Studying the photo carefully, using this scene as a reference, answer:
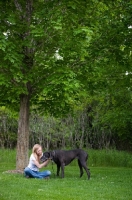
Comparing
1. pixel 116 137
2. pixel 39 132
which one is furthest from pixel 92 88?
pixel 116 137

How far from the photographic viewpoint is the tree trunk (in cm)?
1232

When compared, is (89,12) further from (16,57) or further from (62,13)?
(16,57)

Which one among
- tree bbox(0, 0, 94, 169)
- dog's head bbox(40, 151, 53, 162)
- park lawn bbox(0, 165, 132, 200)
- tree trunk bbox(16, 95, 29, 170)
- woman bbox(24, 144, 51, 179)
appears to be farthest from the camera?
tree trunk bbox(16, 95, 29, 170)

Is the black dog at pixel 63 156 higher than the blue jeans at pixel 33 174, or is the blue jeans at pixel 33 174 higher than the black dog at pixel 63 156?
the black dog at pixel 63 156

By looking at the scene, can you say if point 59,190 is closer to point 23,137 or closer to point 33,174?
point 33,174

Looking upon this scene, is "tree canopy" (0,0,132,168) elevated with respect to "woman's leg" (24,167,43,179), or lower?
elevated

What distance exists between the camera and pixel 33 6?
1244 cm

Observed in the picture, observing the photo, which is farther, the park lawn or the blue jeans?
the blue jeans

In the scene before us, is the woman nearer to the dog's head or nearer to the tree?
the dog's head

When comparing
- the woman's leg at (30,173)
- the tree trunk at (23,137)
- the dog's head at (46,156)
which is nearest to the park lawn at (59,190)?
the woman's leg at (30,173)

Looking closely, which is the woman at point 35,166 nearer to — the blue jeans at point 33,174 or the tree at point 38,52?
the blue jeans at point 33,174

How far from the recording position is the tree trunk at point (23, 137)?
40.4ft

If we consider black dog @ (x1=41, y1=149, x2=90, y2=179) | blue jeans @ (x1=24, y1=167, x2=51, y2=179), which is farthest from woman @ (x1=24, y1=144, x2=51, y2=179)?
black dog @ (x1=41, y1=149, x2=90, y2=179)

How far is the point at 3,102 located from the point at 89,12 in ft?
14.4
